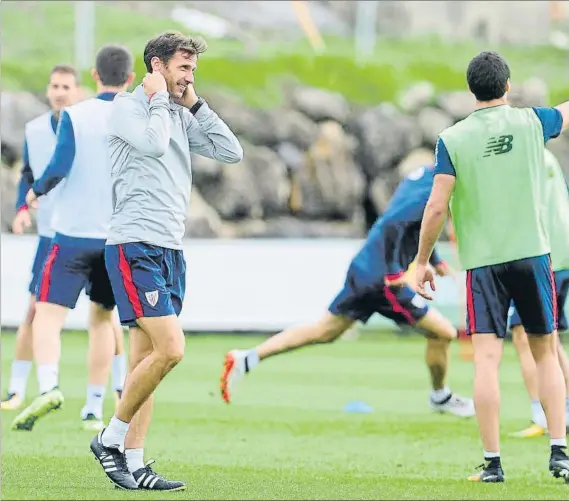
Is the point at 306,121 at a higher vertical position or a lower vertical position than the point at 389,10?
lower

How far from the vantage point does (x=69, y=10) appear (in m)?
27.3

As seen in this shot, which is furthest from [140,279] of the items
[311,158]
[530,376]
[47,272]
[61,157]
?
[311,158]

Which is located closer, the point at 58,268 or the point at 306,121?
the point at 58,268

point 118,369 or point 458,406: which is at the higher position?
point 118,369

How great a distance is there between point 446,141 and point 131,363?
1.86 meters

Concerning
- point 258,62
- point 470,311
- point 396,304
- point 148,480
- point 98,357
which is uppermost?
point 258,62

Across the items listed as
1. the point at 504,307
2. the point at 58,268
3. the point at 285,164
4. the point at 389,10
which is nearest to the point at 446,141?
the point at 504,307

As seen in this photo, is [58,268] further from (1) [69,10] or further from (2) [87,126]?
(1) [69,10]

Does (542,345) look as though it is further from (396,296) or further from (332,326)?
(332,326)

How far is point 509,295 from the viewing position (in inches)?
276

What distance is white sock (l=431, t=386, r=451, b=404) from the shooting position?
10164mm

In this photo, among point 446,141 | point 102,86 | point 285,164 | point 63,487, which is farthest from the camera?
point 285,164

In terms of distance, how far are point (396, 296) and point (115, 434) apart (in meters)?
4.10

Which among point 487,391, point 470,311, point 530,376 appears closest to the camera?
point 487,391
